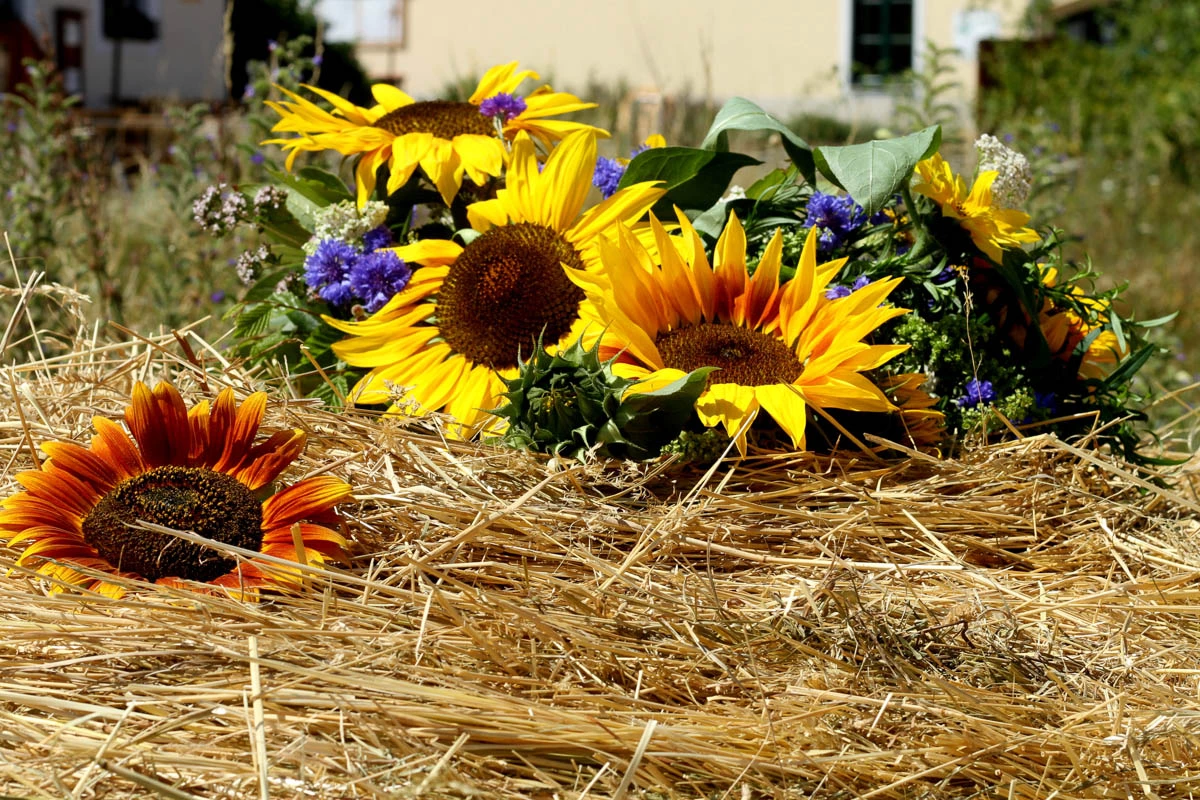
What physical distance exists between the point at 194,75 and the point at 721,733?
59.3 feet

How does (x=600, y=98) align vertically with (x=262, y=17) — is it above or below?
below

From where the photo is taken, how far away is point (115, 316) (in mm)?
3270

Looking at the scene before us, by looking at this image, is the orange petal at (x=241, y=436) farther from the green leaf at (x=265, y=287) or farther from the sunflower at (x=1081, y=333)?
the sunflower at (x=1081, y=333)

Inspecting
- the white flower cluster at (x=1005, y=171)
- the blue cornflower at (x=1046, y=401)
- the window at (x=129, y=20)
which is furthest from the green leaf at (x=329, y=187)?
the window at (x=129, y=20)

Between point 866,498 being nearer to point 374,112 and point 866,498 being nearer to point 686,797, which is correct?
point 686,797

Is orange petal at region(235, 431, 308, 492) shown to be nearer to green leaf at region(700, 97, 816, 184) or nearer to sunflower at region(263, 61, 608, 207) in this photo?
sunflower at region(263, 61, 608, 207)

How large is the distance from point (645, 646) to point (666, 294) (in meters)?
0.63

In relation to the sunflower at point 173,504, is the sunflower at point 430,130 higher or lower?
higher

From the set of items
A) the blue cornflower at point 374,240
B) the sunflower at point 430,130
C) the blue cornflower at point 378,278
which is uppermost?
the sunflower at point 430,130

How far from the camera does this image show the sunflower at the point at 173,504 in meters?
1.44

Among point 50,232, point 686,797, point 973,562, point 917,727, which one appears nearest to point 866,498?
point 973,562

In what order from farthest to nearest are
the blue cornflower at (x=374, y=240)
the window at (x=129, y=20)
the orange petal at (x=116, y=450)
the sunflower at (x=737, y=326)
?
the window at (x=129, y=20) < the blue cornflower at (x=374, y=240) < the sunflower at (x=737, y=326) < the orange petal at (x=116, y=450)

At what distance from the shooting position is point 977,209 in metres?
1.93

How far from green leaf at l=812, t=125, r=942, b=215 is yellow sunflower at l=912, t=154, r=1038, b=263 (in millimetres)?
Result: 62
